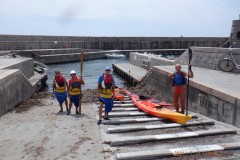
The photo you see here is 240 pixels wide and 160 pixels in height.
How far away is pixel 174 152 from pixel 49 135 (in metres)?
3.53

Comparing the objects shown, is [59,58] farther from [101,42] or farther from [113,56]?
[101,42]

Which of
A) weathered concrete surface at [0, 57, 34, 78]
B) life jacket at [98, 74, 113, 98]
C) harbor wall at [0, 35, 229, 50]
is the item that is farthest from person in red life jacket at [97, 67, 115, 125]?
harbor wall at [0, 35, 229, 50]

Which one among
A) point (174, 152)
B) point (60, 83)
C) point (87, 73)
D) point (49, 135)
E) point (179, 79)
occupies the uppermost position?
point (179, 79)

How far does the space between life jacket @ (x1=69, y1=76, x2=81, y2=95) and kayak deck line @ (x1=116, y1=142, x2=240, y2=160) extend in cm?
468

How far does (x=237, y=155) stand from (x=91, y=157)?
10.6 ft

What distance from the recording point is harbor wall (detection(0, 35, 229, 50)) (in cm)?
4811

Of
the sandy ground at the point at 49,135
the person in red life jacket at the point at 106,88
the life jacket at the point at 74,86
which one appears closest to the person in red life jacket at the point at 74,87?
the life jacket at the point at 74,86

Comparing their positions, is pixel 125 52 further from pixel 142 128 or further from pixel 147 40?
pixel 142 128

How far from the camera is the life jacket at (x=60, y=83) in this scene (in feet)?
34.2

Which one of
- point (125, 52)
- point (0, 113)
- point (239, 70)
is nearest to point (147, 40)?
point (125, 52)

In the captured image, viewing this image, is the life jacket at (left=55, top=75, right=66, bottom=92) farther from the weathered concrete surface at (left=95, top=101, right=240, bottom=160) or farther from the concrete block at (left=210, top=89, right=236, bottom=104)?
the concrete block at (left=210, top=89, right=236, bottom=104)

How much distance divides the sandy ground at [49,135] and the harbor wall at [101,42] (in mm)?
37529

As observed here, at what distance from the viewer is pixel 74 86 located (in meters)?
10.0

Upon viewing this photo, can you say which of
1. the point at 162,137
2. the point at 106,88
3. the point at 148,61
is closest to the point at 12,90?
the point at 106,88
